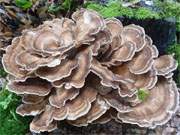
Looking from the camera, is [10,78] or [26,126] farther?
[26,126]

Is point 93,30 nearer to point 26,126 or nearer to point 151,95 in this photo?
point 151,95

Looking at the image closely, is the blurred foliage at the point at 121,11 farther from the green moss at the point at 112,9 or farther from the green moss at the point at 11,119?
the green moss at the point at 11,119

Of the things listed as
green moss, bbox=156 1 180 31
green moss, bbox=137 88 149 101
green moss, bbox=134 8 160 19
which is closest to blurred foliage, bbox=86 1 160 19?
green moss, bbox=134 8 160 19

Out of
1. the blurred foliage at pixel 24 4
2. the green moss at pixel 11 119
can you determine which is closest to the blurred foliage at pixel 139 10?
the blurred foliage at pixel 24 4

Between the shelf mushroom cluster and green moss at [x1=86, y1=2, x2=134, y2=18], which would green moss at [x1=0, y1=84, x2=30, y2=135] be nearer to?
the shelf mushroom cluster

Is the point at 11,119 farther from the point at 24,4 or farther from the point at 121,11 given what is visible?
the point at 121,11

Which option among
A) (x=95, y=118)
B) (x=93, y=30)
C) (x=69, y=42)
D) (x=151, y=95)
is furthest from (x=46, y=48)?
(x=151, y=95)
